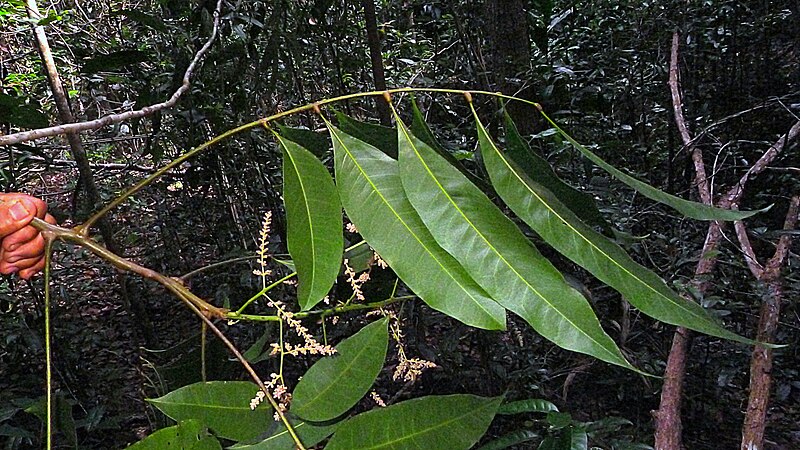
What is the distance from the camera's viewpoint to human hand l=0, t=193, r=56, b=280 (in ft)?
1.97

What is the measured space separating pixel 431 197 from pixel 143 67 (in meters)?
1.75

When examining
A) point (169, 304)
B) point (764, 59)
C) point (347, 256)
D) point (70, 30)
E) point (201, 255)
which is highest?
point (70, 30)

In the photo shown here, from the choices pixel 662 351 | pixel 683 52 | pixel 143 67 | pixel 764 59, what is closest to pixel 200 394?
pixel 662 351

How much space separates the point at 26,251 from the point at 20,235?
2 centimetres

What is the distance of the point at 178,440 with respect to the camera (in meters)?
0.44

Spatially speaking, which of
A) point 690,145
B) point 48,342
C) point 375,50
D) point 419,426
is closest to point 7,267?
point 48,342

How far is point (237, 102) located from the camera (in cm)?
152

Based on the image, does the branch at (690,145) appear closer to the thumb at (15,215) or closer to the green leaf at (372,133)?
the green leaf at (372,133)

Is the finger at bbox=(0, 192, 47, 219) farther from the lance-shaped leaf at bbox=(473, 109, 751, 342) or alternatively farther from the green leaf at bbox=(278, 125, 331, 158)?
the lance-shaped leaf at bbox=(473, 109, 751, 342)

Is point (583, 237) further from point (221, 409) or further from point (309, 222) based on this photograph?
point (221, 409)

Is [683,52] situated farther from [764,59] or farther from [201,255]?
[201,255]

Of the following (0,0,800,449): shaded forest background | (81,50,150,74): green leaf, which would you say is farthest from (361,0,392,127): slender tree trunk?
(81,50,150,74): green leaf

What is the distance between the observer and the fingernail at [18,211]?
23.5 inches

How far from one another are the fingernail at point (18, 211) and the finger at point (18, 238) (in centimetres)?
1
